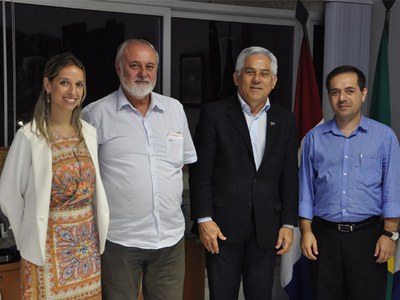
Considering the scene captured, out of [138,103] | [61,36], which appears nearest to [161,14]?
[61,36]

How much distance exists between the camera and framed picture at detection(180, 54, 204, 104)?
334 centimetres

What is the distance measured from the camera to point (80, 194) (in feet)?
6.38

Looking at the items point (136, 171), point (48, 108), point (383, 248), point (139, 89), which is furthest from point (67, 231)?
point (383, 248)

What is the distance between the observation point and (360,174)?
2.25 m

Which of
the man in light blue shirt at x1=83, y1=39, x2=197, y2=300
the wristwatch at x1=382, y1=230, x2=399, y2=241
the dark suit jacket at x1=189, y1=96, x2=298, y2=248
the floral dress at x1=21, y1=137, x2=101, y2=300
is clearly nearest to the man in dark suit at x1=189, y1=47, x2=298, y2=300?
the dark suit jacket at x1=189, y1=96, x2=298, y2=248

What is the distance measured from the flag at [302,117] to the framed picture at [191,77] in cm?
64

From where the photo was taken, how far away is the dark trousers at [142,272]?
2.12m

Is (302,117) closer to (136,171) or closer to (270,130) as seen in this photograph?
(270,130)

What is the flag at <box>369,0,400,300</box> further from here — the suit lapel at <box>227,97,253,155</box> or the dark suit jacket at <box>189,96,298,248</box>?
the suit lapel at <box>227,97,253,155</box>

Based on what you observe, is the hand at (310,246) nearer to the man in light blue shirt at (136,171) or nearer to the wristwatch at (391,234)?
the wristwatch at (391,234)

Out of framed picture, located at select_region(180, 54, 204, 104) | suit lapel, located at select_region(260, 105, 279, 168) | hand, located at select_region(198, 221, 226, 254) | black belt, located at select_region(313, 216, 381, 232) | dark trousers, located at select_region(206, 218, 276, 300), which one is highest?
framed picture, located at select_region(180, 54, 204, 104)

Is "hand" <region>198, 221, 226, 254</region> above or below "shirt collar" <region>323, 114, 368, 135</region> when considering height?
below

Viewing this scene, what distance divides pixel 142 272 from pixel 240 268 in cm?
45

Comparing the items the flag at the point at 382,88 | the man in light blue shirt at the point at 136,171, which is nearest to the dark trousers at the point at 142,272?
the man in light blue shirt at the point at 136,171
